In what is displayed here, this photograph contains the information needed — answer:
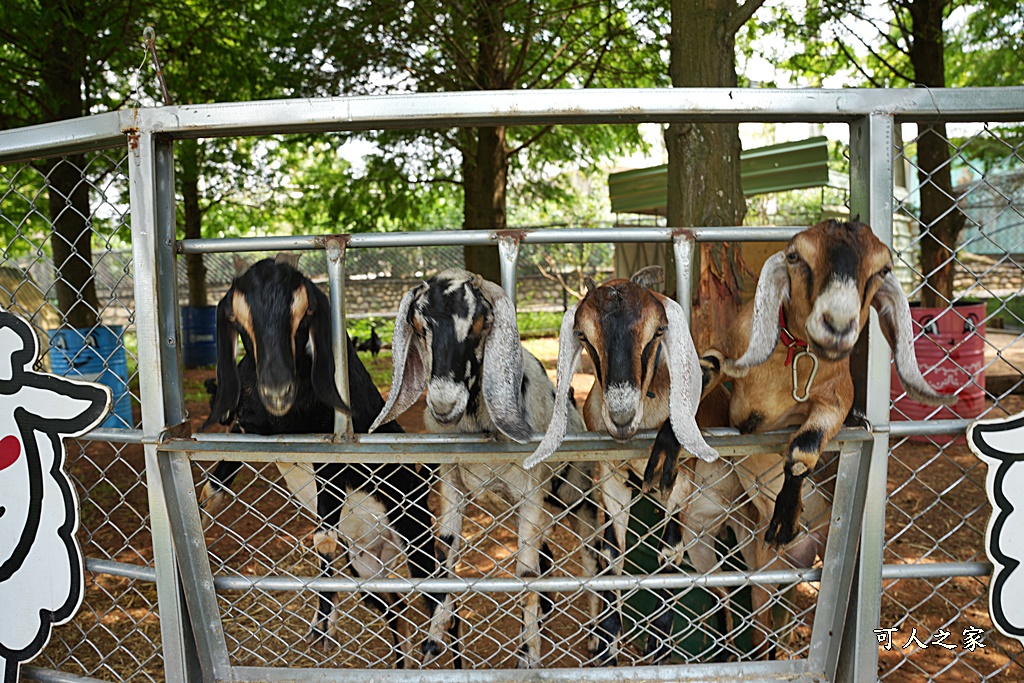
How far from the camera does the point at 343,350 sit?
2303 millimetres

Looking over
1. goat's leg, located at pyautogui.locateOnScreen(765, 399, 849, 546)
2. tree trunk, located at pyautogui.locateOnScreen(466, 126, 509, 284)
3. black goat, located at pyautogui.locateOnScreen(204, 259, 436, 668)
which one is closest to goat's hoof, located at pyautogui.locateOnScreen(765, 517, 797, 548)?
goat's leg, located at pyautogui.locateOnScreen(765, 399, 849, 546)

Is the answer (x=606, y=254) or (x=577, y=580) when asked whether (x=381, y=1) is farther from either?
(x=606, y=254)

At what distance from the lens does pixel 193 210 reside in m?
12.1

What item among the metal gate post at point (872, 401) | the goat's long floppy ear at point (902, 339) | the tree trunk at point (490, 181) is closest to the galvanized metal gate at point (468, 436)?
the metal gate post at point (872, 401)

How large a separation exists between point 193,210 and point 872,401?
11.9m

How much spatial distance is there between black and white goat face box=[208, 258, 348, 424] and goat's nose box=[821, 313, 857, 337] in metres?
1.36

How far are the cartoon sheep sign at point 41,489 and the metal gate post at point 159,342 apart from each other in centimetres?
23

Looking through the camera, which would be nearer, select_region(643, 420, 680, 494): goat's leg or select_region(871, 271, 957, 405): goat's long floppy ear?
select_region(871, 271, 957, 405): goat's long floppy ear

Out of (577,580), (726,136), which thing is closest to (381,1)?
(726,136)

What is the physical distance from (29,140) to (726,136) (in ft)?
11.3

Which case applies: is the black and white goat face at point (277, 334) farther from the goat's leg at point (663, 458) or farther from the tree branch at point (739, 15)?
the tree branch at point (739, 15)

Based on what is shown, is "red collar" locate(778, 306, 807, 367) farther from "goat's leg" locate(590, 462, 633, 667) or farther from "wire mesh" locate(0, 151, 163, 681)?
"wire mesh" locate(0, 151, 163, 681)

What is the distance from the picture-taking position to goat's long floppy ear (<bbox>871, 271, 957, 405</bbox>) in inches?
79.5

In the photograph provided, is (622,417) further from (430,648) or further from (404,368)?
(430,648)
